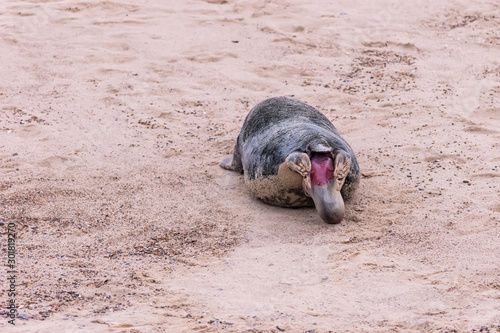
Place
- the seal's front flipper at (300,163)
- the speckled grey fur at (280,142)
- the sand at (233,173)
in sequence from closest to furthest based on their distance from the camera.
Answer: the sand at (233,173) < the seal's front flipper at (300,163) < the speckled grey fur at (280,142)

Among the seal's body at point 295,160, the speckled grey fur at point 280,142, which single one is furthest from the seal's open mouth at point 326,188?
the speckled grey fur at point 280,142

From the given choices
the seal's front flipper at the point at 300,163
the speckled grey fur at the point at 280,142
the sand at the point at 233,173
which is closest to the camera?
the sand at the point at 233,173

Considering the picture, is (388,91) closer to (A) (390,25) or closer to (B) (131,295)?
(A) (390,25)

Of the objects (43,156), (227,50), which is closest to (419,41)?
(227,50)

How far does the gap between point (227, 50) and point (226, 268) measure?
167 inches

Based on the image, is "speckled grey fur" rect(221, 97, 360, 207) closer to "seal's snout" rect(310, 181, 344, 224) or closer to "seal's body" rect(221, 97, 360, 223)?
"seal's body" rect(221, 97, 360, 223)

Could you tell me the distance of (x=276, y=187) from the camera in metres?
4.81

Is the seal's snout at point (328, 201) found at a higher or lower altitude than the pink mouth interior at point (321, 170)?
lower

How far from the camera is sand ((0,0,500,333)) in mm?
3604

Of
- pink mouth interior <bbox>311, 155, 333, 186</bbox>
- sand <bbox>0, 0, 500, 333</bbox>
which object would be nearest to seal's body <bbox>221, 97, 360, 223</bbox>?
pink mouth interior <bbox>311, 155, 333, 186</bbox>

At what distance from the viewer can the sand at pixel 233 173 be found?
3604mm

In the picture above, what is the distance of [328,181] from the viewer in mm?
4512

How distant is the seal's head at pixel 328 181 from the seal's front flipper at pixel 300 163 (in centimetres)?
5

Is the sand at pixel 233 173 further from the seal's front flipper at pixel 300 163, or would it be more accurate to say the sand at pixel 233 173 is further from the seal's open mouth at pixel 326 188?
the seal's front flipper at pixel 300 163
